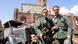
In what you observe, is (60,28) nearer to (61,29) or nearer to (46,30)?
(61,29)

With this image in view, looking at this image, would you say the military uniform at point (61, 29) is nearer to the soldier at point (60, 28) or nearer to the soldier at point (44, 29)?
the soldier at point (60, 28)

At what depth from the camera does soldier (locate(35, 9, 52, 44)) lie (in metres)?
7.02

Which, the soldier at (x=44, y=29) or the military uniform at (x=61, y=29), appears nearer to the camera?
the military uniform at (x=61, y=29)

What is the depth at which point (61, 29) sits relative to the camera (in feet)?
22.9

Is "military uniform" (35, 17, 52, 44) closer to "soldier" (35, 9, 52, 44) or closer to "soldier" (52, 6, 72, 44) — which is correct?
"soldier" (35, 9, 52, 44)

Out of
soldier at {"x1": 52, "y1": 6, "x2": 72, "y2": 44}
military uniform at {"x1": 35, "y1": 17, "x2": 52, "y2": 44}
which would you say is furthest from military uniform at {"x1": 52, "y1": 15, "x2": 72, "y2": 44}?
military uniform at {"x1": 35, "y1": 17, "x2": 52, "y2": 44}

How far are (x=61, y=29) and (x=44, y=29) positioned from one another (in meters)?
0.45

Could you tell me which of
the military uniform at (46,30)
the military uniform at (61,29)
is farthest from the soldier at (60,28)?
the military uniform at (46,30)

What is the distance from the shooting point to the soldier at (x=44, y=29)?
7.02 metres

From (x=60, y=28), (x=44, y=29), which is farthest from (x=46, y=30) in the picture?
(x=60, y=28)

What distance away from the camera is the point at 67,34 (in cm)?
672

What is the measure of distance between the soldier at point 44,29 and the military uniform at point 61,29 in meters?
0.19

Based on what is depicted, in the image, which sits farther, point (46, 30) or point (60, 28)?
point (46, 30)

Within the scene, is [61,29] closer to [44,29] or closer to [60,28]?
[60,28]
